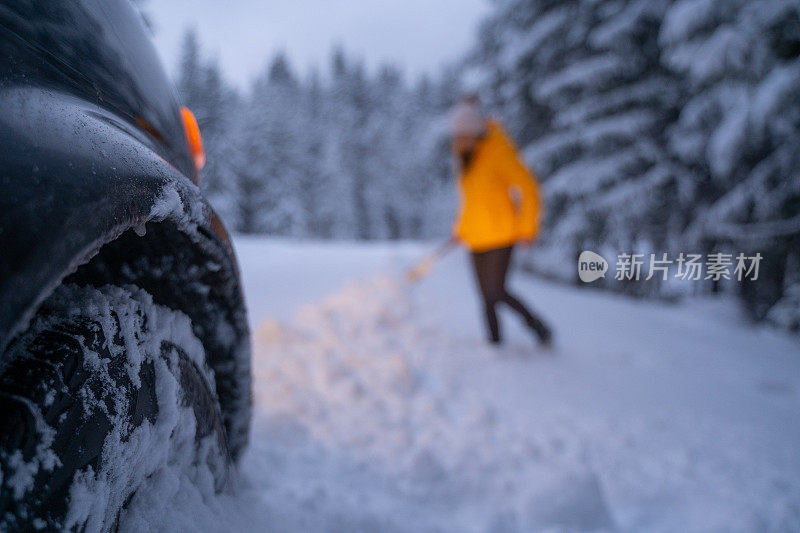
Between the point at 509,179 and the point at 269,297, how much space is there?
2.72 metres

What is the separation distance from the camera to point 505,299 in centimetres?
337

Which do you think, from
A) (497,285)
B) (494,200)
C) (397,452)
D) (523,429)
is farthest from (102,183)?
(497,285)

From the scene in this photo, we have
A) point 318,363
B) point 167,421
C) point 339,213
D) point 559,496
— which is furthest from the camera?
point 339,213

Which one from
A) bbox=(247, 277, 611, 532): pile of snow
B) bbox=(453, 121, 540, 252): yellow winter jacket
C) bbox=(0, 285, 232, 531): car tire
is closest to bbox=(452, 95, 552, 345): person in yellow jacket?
bbox=(453, 121, 540, 252): yellow winter jacket

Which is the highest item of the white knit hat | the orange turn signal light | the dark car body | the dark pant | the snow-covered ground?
the white knit hat

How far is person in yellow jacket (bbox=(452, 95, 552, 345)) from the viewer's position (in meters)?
3.25

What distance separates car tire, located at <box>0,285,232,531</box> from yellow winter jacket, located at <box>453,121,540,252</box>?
264 centimetres

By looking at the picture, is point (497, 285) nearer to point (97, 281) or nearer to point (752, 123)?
point (752, 123)

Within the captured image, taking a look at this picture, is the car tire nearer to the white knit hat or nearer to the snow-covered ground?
the snow-covered ground

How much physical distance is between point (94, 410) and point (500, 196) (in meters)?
3.00

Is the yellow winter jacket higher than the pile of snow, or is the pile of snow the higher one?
the yellow winter jacket

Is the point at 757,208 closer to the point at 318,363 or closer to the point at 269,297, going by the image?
the point at 318,363

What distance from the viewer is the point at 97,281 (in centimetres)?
81

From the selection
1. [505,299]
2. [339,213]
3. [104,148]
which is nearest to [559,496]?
[104,148]
